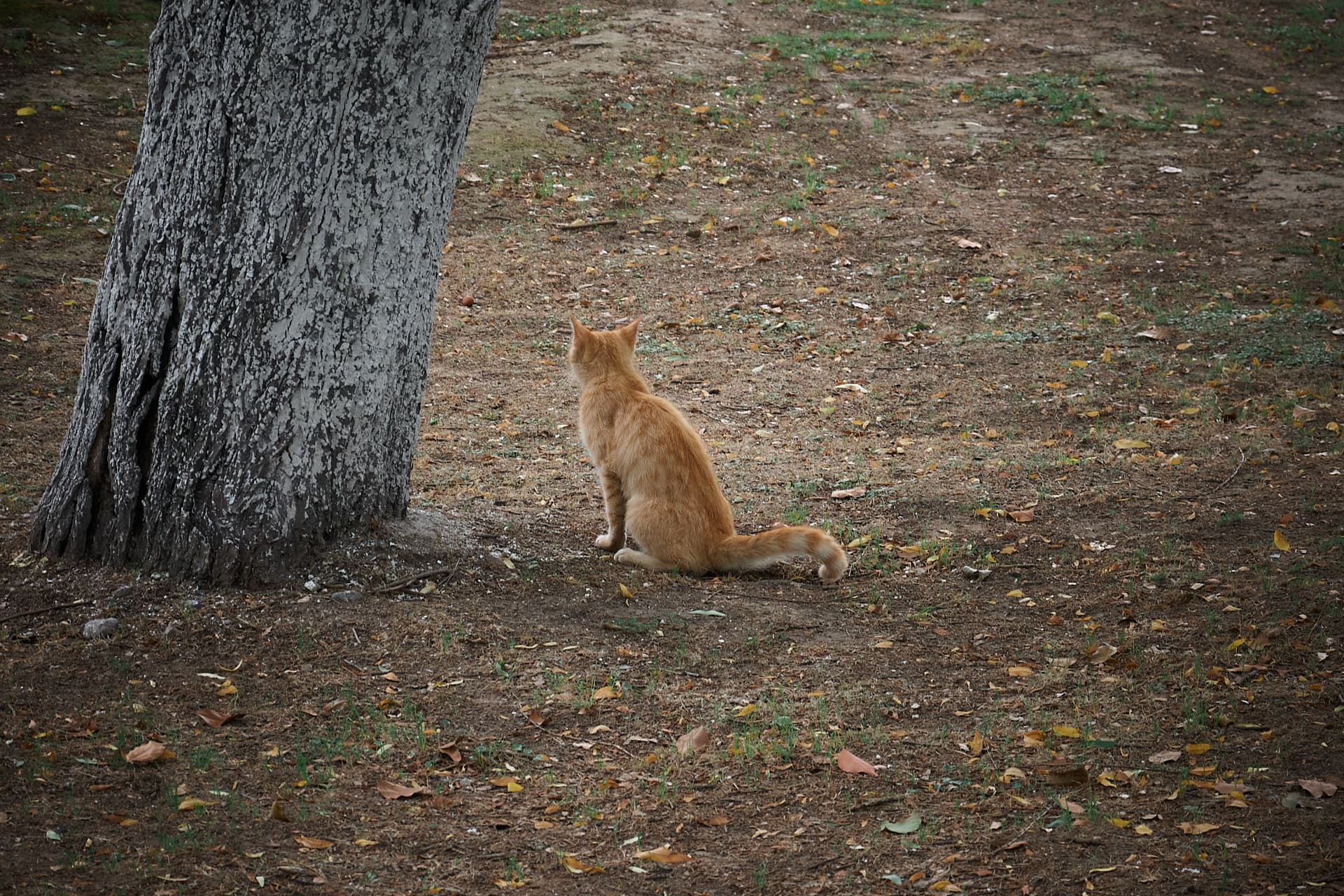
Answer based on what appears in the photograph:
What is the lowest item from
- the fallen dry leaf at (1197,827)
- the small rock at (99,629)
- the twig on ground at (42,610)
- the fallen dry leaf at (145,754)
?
the fallen dry leaf at (1197,827)

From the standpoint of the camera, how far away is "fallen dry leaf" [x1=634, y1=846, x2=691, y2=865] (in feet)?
11.2

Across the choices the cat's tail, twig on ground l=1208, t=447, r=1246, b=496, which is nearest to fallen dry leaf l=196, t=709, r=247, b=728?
the cat's tail

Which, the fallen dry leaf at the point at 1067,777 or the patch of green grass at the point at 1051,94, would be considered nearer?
the fallen dry leaf at the point at 1067,777

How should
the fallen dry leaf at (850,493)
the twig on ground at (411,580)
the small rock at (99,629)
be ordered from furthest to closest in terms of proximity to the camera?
the fallen dry leaf at (850,493)
the twig on ground at (411,580)
the small rock at (99,629)

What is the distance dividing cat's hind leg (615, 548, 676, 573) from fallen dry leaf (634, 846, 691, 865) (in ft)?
6.97

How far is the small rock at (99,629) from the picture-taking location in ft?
14.1

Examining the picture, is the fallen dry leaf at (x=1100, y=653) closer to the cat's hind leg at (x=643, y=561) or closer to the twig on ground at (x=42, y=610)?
the cat's hind leg at (x=643, y=561)

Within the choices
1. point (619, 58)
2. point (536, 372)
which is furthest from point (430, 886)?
point (619, 58)

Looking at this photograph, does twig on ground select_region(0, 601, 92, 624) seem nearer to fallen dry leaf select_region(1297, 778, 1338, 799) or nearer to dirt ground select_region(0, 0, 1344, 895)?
dirt ground select_region(0, 0, 1344, 895)

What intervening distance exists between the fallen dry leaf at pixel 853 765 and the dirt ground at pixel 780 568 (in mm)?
19

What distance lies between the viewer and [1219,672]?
4371 mm

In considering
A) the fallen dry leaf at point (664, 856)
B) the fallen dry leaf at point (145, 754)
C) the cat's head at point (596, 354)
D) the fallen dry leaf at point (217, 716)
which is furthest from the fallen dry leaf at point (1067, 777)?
the cat's head at point (596, 354)

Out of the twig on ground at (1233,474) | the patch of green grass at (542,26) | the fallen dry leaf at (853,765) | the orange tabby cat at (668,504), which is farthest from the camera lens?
the patch of green grass at (542,26)

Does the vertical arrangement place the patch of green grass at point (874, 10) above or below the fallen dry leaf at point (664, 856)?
above
